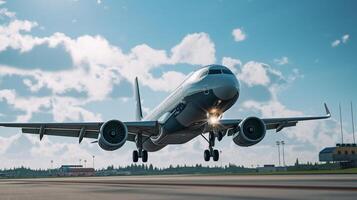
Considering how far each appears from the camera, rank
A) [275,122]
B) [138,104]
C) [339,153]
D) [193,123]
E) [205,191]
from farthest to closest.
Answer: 1. [339,153]
2. [138,104]
3. [275,122]
4. [193,123]
5. [205,191]

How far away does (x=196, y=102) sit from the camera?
3519 centimetres

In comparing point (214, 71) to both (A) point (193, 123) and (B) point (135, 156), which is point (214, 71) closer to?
(A) point (193, 123)

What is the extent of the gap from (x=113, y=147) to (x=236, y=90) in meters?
11.7

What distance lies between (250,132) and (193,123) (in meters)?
5.16

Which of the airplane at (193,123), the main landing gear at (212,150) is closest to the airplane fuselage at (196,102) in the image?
the airplane at (193,123)

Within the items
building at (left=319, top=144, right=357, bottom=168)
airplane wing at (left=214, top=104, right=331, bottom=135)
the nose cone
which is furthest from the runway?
building at (left=319, top=144, right=357, bottom=168)

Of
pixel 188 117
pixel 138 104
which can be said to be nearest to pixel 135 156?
pixel 188 117

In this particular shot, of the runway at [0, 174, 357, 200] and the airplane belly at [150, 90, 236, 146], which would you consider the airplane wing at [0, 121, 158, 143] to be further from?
the runway at [0, 174, 357, 200]

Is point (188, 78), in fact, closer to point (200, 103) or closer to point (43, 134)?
point (200, 103)

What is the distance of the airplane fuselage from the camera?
3338 centimetres

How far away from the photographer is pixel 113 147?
38.1 meters

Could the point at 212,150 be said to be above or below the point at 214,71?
below

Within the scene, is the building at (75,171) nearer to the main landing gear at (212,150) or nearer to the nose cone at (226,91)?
the main landing gear at (212,150)

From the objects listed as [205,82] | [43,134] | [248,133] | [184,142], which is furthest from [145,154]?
[205,82]
